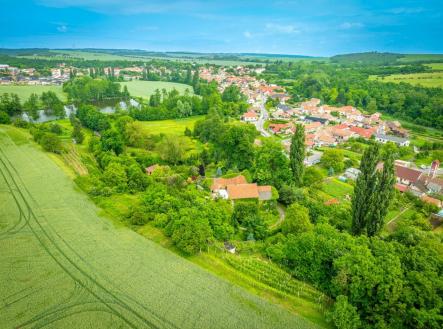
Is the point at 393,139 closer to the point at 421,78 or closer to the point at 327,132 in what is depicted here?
the point at 327,132

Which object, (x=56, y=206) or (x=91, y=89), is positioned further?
(x=91, y=89)

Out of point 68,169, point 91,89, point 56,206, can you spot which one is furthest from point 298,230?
point 91,89

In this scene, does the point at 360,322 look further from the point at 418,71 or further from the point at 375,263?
the point at 418,71

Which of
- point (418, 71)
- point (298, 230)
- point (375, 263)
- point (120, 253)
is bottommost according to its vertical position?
point (120, 253)

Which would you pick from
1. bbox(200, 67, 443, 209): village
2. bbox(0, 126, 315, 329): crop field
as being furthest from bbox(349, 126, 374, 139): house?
bbox(0, 126, 315, 329): crop field

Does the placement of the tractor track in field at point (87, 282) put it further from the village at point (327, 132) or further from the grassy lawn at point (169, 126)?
the grassy lawn at point (169, 126)
